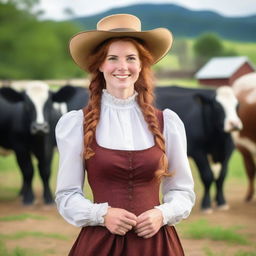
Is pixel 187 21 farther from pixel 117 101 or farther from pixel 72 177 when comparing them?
pixel 72 177

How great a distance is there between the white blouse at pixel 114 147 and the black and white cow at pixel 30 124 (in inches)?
169

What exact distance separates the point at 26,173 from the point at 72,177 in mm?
4813

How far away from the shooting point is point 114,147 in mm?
1886

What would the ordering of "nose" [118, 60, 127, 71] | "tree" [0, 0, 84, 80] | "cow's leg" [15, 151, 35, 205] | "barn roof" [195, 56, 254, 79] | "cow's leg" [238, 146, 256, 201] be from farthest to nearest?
"tree" [0, 0, 84, 80] < "barn roof" [195, 56, 254, 79] < "cow's leg" [238, 146, 256, 201] < "cow's leg" [15, 151, 35, 205] < "nose" [118, 60, 127, 71]

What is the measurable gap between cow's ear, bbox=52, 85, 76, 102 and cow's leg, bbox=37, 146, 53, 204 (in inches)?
24.4

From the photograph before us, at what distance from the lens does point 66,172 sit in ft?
6.20

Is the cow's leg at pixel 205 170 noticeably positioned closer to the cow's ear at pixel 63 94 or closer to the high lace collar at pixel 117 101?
the cow's ear at pixel 63 94

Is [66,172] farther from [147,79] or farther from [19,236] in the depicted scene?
[19,236]

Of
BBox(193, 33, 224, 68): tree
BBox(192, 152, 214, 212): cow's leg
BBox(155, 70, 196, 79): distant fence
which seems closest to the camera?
BBox(192, 152, 214, 212): cow's leg

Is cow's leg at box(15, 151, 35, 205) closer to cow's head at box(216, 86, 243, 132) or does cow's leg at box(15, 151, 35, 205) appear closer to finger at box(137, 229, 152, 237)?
cow's head at box(216, 86, 243, 132)

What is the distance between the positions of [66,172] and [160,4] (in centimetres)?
1171

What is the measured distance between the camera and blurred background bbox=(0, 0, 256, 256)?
5.00 m

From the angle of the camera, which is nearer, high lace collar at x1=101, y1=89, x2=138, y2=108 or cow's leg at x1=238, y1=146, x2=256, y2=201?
high lace collar at x1=101, y1=89, x2=138, y2=108

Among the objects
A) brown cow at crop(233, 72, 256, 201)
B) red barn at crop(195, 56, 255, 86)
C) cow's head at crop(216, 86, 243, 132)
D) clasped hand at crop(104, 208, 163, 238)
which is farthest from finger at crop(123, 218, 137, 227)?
red barn at crop(195, 56, 255, 86)
